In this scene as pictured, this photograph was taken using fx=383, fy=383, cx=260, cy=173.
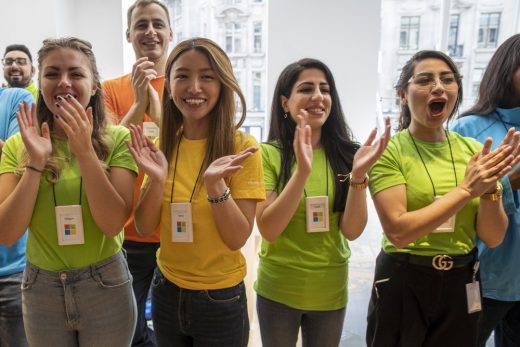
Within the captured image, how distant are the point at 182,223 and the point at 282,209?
1.18 feet

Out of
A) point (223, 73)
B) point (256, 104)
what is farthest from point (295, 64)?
point (256, 104)

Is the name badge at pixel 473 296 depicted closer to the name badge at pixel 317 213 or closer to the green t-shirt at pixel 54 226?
the name badge at pixel 317 213

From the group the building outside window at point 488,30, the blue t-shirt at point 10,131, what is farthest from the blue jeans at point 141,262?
the building outside window at point 488,30

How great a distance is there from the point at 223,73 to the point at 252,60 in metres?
3.96

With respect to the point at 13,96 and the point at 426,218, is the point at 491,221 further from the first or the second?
the point at 13,96

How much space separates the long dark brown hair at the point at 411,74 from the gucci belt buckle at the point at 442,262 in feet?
1.91

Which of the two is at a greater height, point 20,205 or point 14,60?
point 14,60

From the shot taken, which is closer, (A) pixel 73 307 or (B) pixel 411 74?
(A) pixel 73 307

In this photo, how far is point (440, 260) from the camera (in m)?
1.36

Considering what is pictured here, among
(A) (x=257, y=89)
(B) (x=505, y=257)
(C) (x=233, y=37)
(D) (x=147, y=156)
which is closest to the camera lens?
(D) (x=147, y=156)

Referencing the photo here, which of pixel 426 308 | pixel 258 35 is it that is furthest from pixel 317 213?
pixel 258 35

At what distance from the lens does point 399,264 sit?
1.40m

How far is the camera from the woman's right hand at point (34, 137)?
1257mm

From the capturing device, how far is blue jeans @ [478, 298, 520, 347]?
1.60 m
